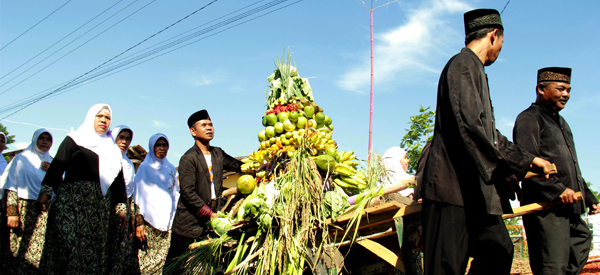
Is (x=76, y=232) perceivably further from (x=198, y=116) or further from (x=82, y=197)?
(x=198, y=116)

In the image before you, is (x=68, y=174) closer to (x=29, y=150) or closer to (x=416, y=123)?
(x=29, y=150)

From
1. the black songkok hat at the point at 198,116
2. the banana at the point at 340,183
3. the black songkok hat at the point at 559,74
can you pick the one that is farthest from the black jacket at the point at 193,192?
the black songkok hat at the point at 559,74

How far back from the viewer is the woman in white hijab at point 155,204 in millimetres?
4906

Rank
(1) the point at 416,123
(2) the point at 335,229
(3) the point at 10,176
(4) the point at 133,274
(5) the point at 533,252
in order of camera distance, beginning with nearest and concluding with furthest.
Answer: (2) the point at 335,229 < (5) the point at 533,252 < (4) the point at 133,274 < (3) the point at 10,176 < (1) the point at 416,123

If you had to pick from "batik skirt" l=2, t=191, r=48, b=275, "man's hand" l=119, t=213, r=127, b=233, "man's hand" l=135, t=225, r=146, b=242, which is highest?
"man's hand" l=119, t=213, r=127, b=233

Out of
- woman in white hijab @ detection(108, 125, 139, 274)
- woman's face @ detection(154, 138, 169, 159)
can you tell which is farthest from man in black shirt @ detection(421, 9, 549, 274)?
woman's face @ detection(154, 138, 169, 159)

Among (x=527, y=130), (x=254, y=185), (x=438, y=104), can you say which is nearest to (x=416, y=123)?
(x=527, y=130)

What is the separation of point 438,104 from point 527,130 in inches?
59.3

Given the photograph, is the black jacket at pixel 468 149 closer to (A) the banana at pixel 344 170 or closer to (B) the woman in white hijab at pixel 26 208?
(A) the banana at pixel 344 170

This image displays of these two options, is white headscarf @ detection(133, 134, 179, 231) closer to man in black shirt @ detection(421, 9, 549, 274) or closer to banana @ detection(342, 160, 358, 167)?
banana @ detection(342, 160, 358, 167)

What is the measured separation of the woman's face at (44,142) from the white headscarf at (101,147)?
7.44ft

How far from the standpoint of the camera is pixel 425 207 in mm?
2295

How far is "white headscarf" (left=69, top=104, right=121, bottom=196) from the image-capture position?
4133 millimetres

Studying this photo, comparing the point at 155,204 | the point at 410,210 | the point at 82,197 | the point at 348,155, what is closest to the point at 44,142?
the point at 155,204
